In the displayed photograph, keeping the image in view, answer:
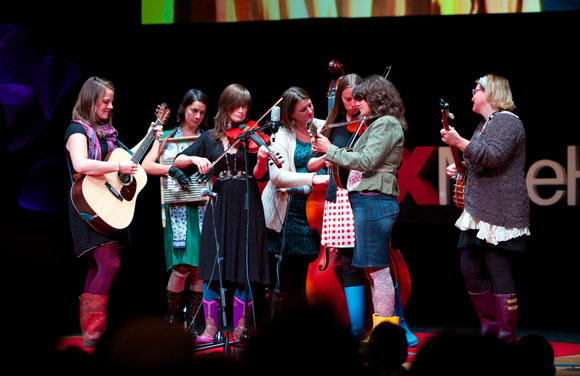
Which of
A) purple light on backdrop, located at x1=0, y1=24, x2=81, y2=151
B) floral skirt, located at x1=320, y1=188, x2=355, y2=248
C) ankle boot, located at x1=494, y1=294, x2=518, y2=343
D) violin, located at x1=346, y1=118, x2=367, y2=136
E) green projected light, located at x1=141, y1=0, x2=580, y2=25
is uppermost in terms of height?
green projected light, located at x1=141, y1=0, x2=580, y2=25

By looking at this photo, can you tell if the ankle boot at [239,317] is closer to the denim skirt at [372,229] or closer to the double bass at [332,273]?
the double bass at [332,273]

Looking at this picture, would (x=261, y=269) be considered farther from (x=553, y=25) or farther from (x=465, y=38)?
(x=553, y=25)

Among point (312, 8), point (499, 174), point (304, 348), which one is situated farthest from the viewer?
point (312, 8)

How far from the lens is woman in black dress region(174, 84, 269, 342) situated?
402cm

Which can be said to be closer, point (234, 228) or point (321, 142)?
point (321, 142)

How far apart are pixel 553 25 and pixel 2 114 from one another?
178 inches

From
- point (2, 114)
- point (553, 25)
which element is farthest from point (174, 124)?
point (553, 25)

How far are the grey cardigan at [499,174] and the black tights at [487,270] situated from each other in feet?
0.66

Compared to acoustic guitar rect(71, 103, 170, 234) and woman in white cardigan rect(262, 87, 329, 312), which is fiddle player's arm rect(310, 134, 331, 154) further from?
acoustic guitar rect(71, 103, 170, 234)

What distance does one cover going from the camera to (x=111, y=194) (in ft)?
13.7

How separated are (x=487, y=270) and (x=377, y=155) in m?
0.93

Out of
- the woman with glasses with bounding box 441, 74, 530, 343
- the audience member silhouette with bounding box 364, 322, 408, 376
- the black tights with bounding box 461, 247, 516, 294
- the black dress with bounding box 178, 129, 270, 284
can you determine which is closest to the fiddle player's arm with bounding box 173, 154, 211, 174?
the black dress with bounding box 178, 129, 270, 284

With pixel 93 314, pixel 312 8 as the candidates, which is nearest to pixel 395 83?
pixel 312 8

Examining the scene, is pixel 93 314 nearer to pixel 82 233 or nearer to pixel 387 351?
pixel 82 233
